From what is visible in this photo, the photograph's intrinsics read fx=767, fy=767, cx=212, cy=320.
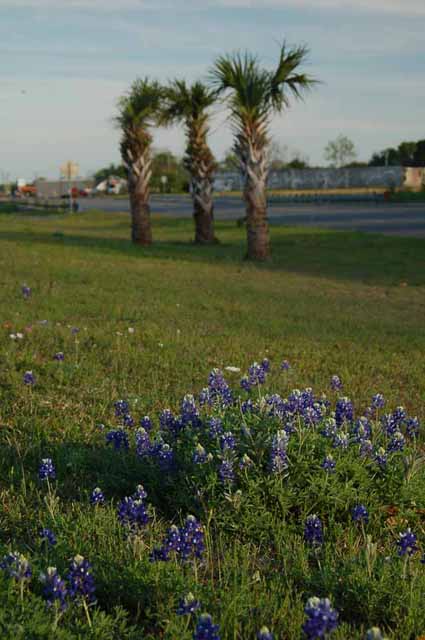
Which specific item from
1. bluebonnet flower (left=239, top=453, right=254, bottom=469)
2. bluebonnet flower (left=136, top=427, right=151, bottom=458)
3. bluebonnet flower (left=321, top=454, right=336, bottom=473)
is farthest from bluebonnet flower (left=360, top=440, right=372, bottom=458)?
bluebonnet flower (left=136, top=427, right=151, bottom=458)

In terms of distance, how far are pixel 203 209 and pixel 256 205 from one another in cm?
558

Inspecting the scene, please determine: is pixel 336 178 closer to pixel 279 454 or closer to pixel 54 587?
pixel 279 454

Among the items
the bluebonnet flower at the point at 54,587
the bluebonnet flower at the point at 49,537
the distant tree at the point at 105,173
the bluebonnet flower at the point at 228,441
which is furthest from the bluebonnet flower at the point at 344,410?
the distant tree at the point at 105,173

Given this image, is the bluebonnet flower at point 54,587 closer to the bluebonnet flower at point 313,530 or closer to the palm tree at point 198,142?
the bluebonnet flower at point 313,530

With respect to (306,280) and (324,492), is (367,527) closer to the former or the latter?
(324,492)

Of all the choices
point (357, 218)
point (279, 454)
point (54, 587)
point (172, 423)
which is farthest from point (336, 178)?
point (54, 587)

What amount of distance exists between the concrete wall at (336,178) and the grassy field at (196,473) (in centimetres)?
6650

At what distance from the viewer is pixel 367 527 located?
396cm

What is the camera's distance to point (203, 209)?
25719 mm

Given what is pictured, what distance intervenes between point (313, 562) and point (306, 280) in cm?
1350

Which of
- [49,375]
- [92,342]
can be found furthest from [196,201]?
[49,375]

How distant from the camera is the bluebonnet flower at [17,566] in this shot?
2.94 meters

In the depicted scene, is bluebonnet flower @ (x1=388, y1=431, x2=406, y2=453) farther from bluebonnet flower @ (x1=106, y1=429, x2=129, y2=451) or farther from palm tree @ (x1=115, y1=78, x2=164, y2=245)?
palm tree @ (x1=115, y1=78, x2=164, y2=245)

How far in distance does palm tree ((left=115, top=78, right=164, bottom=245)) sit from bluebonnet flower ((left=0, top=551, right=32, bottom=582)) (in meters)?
21.7
